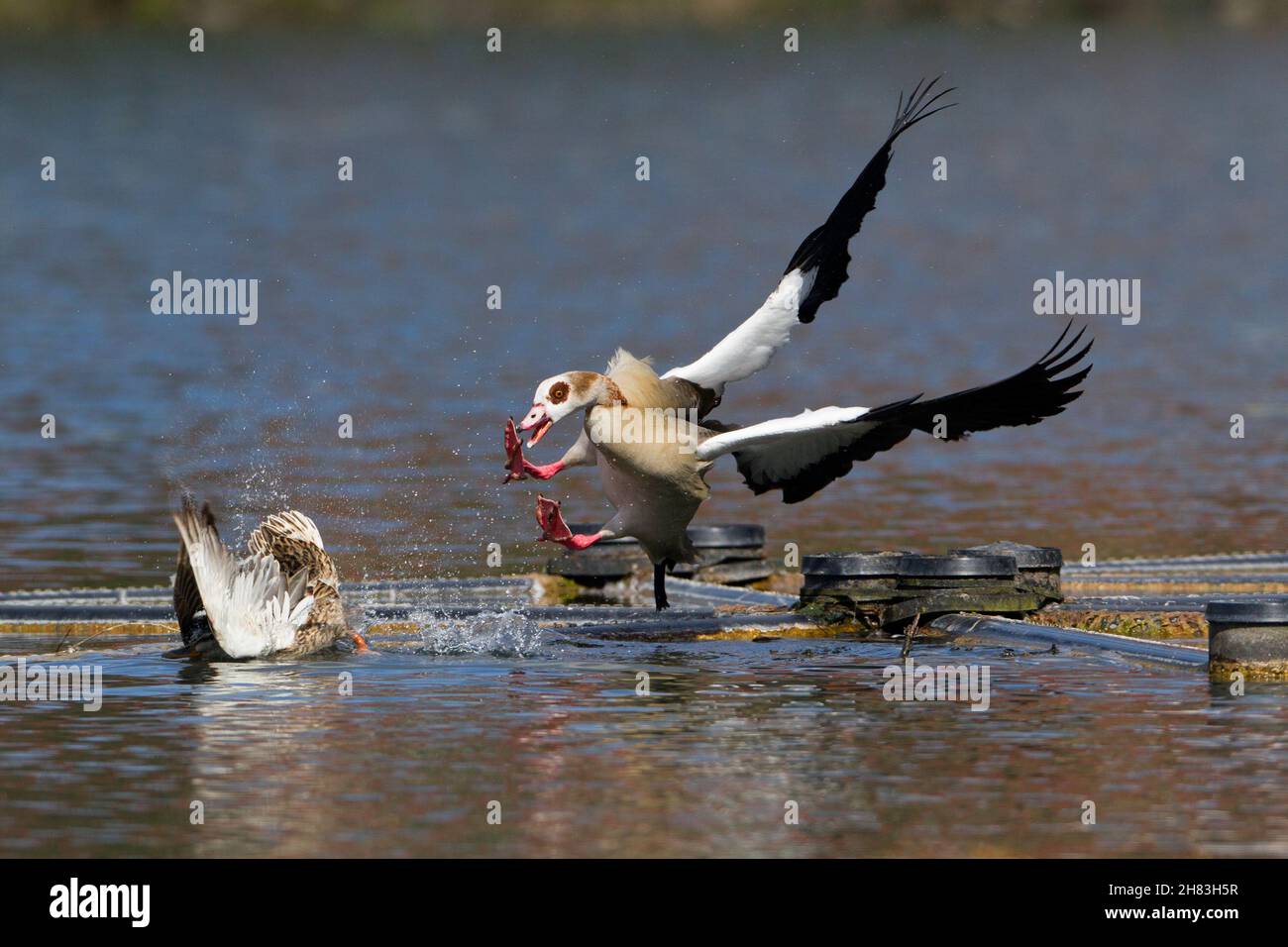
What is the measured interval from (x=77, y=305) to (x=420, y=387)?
9.98m

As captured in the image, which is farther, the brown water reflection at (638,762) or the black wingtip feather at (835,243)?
the black wingtip feather at (835,243)

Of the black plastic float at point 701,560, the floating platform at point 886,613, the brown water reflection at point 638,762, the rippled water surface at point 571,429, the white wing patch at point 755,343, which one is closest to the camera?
the brown water reflection at point 638,762

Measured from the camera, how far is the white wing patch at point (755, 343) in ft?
48.0

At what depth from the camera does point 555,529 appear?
45.6 feet

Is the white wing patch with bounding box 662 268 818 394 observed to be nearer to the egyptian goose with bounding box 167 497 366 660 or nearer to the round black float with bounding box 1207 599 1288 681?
the egyptian goose with bounding box 167 497 366 660

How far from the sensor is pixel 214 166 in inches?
2181

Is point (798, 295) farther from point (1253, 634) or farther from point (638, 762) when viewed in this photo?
point (638, 762)

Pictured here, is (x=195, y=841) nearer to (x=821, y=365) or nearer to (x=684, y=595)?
(x=684, y=595)

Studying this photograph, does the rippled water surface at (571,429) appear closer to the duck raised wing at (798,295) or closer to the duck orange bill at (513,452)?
the duck orange bill at (513,452)

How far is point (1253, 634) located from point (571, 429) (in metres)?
13.3

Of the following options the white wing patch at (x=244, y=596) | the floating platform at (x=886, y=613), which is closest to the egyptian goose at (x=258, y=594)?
the white wing patch at (x=244, y=596)

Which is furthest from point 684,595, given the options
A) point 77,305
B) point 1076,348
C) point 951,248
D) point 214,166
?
point 214,166

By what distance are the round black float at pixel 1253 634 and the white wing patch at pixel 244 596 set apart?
4.77 meters

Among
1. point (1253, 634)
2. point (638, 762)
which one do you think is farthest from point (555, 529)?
point (1253, 634)
